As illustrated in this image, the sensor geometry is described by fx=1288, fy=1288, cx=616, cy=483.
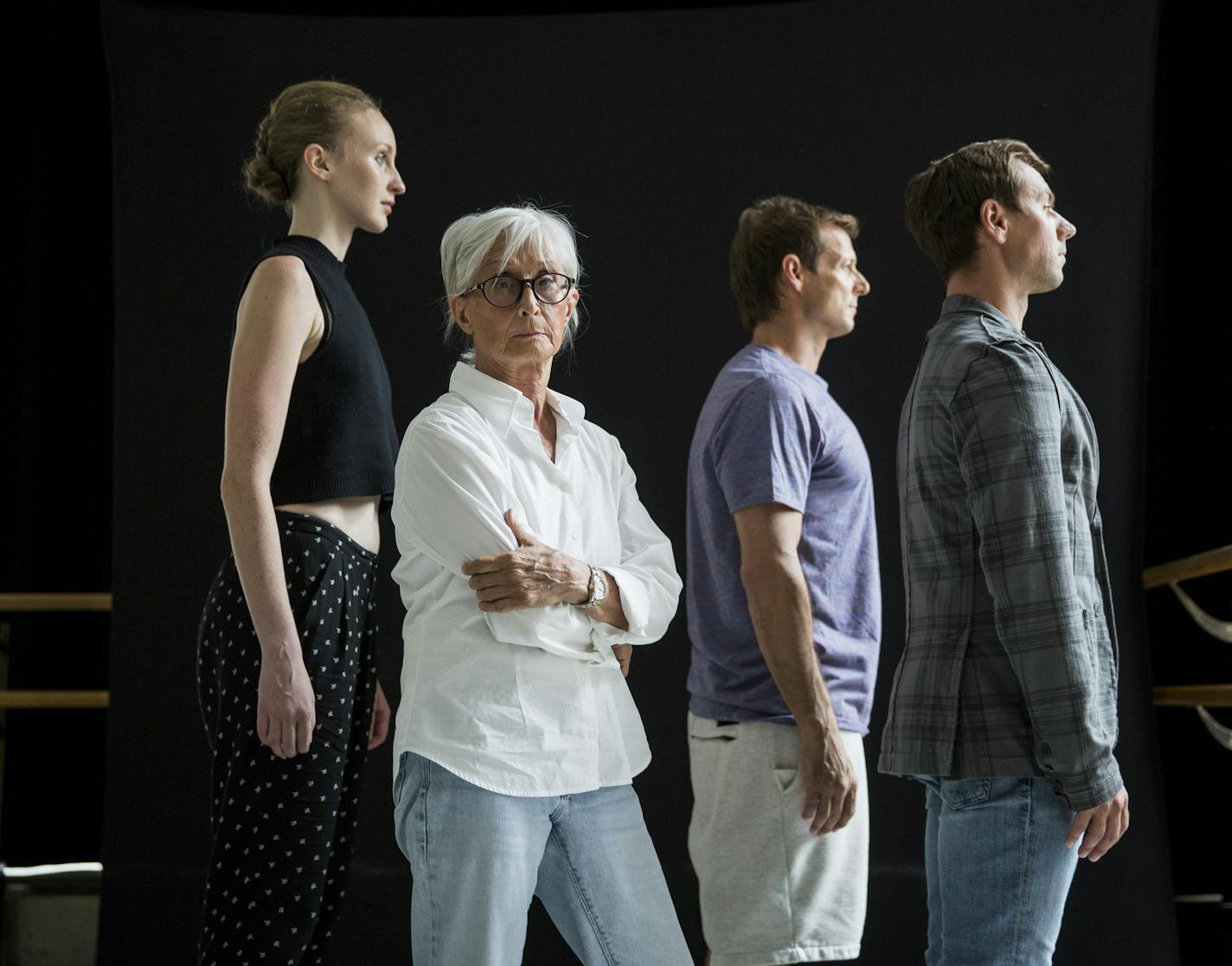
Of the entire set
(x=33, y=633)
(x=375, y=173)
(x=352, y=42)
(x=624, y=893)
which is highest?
(x=352, y=42)

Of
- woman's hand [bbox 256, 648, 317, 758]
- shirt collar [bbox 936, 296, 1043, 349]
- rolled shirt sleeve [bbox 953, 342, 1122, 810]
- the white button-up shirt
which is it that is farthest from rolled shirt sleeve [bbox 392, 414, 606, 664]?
shirt collar [bbox 936, 296, 1043, 349]

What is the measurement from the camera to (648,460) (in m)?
2.97

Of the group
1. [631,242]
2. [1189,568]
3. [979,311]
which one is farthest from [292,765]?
[1189,568]

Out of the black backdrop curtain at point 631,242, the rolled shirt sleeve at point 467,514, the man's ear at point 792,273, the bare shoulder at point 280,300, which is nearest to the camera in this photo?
the rolled shirt sleeve at point 467,514

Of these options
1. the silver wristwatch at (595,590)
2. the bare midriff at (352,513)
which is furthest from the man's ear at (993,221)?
the bare midriff at (352,513)

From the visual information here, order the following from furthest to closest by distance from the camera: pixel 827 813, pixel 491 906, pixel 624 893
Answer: pixel 827 813, pixel 624 893, pixel 491 906

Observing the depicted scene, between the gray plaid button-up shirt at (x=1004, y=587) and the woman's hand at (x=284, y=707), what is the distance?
0.83 metres

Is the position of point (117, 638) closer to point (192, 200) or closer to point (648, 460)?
point (192, 200)

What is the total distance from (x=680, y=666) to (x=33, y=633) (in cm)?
157

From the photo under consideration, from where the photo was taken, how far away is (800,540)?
223cm

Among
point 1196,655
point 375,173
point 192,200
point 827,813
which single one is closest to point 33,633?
point 192,200

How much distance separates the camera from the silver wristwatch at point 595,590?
5.75 feet

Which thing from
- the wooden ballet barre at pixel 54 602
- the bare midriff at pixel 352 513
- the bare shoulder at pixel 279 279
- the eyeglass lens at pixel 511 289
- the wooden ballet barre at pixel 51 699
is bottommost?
the wooden ballet barre at pixel 51 699

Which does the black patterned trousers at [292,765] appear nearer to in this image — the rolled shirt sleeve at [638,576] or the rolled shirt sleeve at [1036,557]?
the rolled shirt sleeve at [638,576]
